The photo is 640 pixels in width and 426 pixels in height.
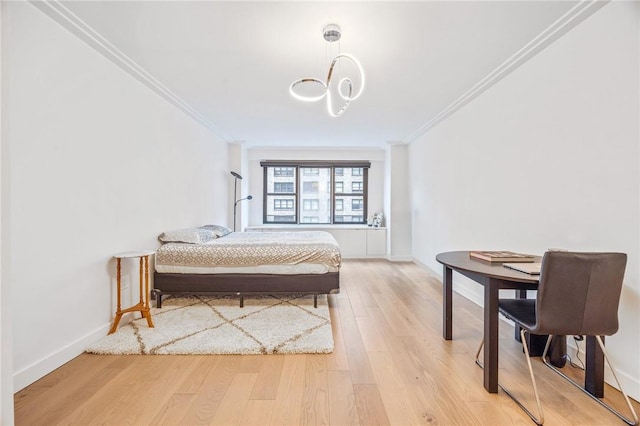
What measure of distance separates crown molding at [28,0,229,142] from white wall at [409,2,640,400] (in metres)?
3.41

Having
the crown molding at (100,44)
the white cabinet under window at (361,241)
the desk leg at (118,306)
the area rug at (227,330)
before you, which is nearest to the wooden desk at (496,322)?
the area rug at (227,330)

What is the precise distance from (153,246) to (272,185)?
3.67 metres

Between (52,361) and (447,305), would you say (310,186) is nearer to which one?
(447,305)

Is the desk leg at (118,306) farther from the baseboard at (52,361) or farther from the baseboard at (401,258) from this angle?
the baseboard at (401,258)

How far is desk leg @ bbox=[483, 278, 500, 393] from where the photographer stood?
167 centimetres

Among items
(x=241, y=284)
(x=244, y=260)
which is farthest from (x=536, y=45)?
(x=241, y=284)

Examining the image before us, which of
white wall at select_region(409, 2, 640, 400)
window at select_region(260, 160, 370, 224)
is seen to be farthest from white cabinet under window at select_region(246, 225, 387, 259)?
white wall at select_region(409, 2, 640, 400)

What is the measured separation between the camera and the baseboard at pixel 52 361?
168cm

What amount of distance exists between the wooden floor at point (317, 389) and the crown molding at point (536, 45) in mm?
2342

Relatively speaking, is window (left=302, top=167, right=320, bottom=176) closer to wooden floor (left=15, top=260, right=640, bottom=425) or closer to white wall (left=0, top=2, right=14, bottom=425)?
wooden floor (left=15, top=260, right=640, bottom=425)

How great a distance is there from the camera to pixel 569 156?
79.0 inches

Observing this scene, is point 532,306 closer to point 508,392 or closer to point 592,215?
point 508,392

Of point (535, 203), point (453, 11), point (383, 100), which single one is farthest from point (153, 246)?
point (535, 203)

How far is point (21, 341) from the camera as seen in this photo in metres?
1.68
